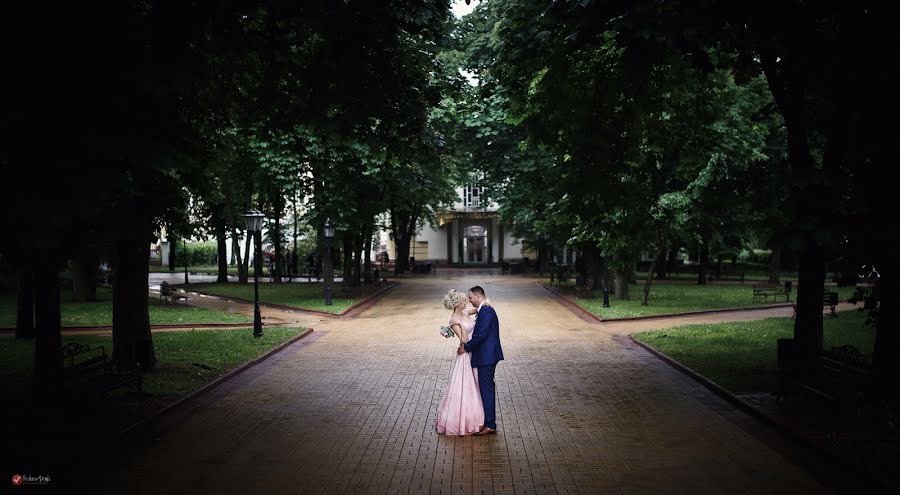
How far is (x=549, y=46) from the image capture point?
11.8 metres

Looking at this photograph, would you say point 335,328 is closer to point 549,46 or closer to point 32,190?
point 549,46

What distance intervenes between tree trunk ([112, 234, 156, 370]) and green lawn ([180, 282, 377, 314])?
1155 centimetres

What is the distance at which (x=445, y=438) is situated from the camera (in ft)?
27.5

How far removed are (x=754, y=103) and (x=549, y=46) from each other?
18.6 meters

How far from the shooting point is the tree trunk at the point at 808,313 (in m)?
11.2

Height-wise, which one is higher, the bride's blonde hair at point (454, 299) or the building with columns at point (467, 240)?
the building with columns at point (467, 240)

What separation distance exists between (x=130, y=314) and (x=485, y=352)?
7068mm

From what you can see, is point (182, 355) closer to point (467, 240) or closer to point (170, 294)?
point (170, 294)

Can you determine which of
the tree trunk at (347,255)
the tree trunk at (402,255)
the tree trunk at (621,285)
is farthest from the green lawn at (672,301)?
the tree trunk at (402,255)

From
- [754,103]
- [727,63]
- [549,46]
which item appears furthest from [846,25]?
[754,103]

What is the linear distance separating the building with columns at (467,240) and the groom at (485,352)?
5703 centimetres

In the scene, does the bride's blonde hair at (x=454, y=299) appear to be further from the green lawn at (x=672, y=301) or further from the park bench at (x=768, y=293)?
the park bench at (x=768, y=293)

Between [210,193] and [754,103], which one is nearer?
[210,193]

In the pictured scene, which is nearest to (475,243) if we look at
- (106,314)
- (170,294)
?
(170,294)
